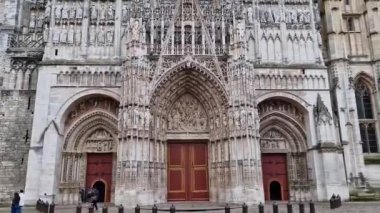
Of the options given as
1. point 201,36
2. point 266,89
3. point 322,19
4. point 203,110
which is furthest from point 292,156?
point 322,19

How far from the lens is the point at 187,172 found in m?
22.0

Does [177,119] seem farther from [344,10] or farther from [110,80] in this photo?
[344,10]

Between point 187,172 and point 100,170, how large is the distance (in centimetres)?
567

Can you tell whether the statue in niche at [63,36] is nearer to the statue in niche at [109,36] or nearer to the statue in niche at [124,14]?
the statue in niche at [109,36]

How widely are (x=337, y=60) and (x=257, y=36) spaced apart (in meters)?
6.62

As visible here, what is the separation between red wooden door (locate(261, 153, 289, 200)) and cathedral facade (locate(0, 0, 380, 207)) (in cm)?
7

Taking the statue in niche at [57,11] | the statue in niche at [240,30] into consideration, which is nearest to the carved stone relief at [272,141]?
the statue in niche at [240,30]

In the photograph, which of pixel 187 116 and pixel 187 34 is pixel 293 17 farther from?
pixel 187 116

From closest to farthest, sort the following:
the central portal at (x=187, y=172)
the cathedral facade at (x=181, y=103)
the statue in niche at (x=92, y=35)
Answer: the cathedral facade at (x=181, y=103) → the central portal at (x=187, y=172) → the statue in niche at (x=92, y=35)

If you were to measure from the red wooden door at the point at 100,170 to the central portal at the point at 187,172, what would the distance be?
3.99 meters

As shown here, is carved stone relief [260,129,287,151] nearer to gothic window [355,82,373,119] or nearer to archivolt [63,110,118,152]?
gothic window [355,82,373,119]

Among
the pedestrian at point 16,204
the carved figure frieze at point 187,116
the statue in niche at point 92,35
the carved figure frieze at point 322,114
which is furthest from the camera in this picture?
the statue in niche at point 92,35

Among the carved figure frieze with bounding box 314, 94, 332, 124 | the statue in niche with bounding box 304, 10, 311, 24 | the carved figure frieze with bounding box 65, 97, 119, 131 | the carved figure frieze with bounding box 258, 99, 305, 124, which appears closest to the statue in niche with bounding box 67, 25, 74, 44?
the carved figure frieze with bounding box 65, 97, 119, 131

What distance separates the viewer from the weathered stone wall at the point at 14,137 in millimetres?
21844
